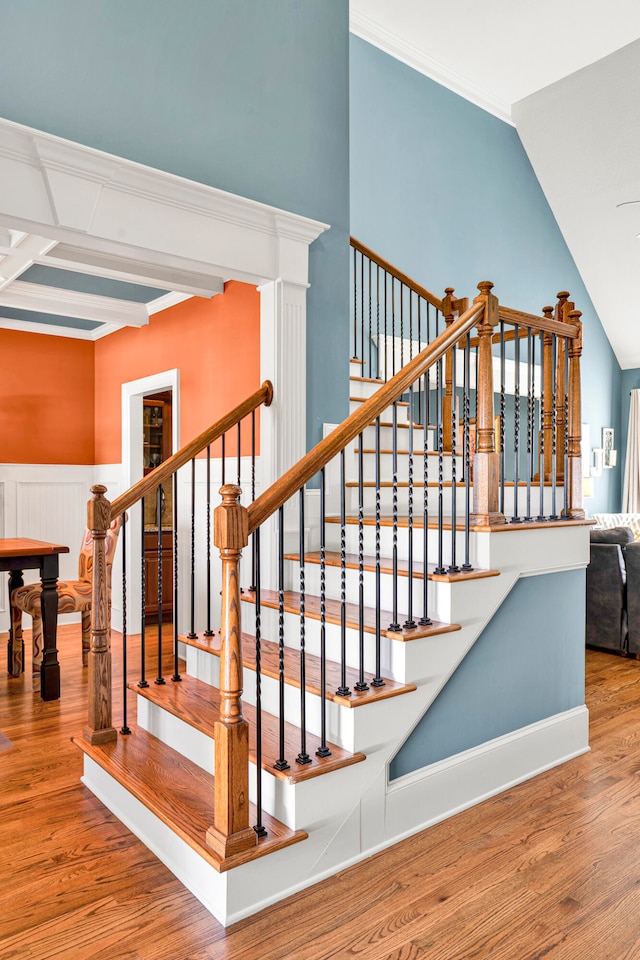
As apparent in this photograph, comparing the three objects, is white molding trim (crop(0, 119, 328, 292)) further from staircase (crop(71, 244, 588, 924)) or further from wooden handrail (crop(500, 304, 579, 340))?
wooden handrail (crop(500, 304, 579, 340))

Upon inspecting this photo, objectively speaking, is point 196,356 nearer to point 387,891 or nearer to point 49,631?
point 49,631

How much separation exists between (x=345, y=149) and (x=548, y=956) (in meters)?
3.80

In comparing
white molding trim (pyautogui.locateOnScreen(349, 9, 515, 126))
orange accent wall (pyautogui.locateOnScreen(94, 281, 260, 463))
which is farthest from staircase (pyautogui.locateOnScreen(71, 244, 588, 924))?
white molding trim (pyautogui.locateOnScreen(349, 9, 515, 126))

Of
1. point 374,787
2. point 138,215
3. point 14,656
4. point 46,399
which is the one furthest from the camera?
point 46,399

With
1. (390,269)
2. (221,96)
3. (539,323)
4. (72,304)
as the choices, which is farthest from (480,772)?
(72,304)

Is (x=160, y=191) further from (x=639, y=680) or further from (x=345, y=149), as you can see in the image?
(x=639, y=680)

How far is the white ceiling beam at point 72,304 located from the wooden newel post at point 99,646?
246cm

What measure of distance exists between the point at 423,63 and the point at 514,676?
20.0ft

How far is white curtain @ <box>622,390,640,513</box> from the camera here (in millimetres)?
9492

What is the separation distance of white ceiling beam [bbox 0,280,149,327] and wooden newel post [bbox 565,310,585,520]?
3.20 m

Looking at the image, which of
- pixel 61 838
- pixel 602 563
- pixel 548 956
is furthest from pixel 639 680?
pixel 61 838

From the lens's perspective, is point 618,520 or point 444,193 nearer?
point 444,193

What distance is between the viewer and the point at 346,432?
2.33m

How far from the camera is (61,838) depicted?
244 centimetres
